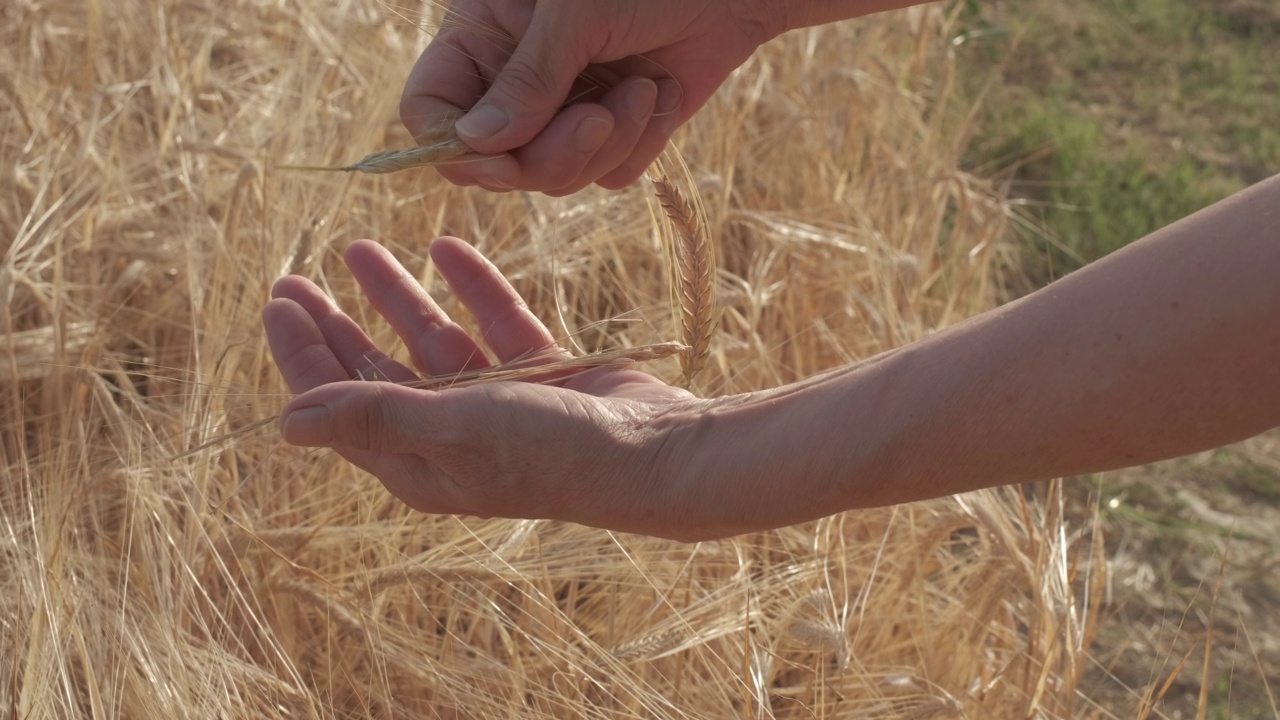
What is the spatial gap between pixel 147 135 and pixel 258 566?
1.35 m

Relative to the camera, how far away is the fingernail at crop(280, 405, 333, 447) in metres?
1.12

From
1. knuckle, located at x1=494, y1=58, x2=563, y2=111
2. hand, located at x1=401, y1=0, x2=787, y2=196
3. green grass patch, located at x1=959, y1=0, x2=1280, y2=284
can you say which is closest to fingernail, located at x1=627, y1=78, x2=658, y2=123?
hand, located at x1=401, y1=0, x2=787, y2=196

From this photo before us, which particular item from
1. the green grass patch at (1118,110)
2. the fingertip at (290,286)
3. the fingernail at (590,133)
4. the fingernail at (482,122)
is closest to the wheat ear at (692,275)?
the fingernail at (590,133)

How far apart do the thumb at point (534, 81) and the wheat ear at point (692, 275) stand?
0.51ft

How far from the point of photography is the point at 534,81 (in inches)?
54.7

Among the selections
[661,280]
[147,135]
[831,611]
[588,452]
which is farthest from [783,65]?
[588,452]

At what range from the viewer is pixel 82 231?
216 centimetres

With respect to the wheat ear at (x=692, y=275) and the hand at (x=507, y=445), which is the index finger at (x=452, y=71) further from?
the hand at (x=507, y=445)

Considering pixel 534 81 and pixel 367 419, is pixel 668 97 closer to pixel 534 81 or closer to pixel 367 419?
pixel 534 81

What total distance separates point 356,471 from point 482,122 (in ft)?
2.07

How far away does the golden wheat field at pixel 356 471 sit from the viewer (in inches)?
57.1

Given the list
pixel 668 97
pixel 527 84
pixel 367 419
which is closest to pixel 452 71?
pixel 527 84

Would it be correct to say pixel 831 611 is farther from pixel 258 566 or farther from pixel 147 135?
pixel 147 135

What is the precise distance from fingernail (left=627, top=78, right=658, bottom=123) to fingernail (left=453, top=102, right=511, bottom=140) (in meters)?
0.18
